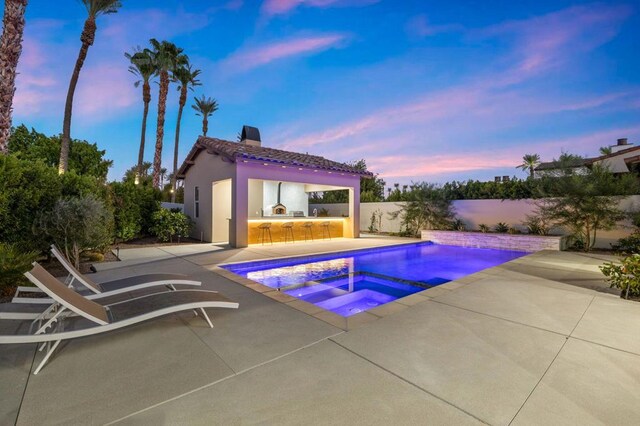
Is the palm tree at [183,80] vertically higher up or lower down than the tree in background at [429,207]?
higher up

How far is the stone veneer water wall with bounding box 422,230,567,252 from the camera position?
10.7 metres

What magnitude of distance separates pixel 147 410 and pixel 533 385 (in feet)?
9.86

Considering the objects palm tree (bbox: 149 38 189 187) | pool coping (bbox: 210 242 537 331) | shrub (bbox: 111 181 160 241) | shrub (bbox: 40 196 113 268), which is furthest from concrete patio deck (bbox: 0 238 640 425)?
palm tree (bbox: 149 38 189 187)

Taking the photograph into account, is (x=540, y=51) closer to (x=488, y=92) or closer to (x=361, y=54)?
(x=488, y=92)

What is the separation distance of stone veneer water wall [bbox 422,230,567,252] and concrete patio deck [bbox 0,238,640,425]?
311 inches

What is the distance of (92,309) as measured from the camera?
9.30ft

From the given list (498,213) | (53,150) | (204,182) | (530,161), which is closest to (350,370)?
(204,182)

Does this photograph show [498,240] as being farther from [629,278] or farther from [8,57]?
[8,57]

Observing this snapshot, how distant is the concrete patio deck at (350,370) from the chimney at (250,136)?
1431 cm

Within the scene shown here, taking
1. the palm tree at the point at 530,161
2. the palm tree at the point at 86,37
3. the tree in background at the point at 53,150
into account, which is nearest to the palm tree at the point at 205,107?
the tree in background at the point at 53,150

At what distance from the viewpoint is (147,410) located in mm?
1965

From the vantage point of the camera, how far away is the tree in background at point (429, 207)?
47.7 feet

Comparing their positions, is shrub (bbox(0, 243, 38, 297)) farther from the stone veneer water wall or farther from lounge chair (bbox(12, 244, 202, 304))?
the stone veneer water wall

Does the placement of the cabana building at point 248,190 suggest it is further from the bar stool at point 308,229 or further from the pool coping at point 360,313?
the pool coping at point 360,313
